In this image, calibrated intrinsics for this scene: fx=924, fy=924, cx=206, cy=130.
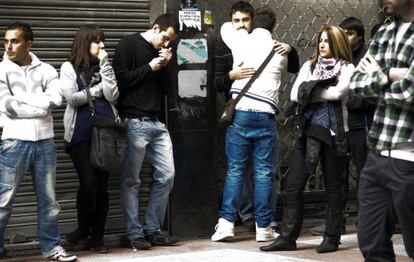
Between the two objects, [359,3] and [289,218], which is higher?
[359,3]

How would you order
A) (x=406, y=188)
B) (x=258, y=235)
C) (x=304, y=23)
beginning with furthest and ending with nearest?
(x=304, y=23) < (x=258, y=235) < (x=406, y=188)

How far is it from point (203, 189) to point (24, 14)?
2.50 metres

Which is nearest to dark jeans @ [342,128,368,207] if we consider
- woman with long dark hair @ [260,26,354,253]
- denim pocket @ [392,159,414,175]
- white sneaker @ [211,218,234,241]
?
woman with long dark hair @ [260,26,354,253]

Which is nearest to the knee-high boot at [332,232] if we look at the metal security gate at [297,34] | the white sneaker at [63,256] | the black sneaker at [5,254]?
the metal security gate at [297,34]

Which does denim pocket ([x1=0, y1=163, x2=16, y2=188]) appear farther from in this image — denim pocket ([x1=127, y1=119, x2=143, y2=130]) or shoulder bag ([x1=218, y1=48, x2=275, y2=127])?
shoulder bag ([x1=218, y1=48, x2=275, y2=127])

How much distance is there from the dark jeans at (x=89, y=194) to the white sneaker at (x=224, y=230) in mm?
1236

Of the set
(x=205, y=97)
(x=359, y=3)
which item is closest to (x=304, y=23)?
(x=359, y=3)

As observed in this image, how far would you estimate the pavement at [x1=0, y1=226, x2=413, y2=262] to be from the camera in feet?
26.1

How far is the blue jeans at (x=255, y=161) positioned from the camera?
897 centimetres

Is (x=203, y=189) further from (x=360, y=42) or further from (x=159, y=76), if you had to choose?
(x=360, y=42)

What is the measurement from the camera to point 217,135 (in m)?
9.46

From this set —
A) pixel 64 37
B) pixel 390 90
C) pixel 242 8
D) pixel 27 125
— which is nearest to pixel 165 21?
pixel 242 8

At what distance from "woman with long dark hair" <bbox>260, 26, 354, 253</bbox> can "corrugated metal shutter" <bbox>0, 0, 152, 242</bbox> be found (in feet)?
5.10

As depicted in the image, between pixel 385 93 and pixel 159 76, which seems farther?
pixel 159 76
